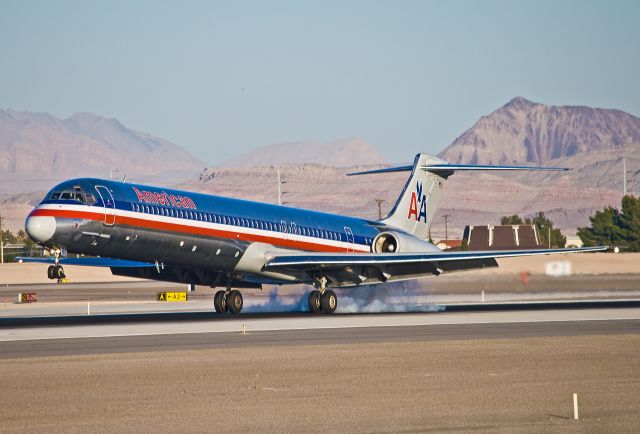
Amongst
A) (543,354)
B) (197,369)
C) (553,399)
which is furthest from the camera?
(543,354)

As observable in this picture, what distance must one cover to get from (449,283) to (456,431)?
125ft

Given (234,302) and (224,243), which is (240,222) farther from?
(234,302)

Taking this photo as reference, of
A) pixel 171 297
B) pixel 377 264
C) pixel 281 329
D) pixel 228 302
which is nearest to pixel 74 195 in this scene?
pixel 281 329

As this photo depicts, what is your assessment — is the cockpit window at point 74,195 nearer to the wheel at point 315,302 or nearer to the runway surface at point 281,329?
the runway surface at point 281,329

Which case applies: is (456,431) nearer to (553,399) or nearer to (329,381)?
(553,399)

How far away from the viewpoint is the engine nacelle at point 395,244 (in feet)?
157

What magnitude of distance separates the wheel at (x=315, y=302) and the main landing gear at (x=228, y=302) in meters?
2.85

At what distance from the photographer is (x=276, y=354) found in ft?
83.9

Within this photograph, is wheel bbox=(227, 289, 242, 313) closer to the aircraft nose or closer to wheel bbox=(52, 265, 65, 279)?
the aircraft nose

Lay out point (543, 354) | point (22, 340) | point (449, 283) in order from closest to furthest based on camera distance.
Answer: point (543, 354) → point (22, 340) → point (449, 283)

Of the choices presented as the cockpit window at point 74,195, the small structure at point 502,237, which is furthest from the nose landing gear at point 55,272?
the small structure at point 502,237

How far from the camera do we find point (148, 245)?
1478 inches

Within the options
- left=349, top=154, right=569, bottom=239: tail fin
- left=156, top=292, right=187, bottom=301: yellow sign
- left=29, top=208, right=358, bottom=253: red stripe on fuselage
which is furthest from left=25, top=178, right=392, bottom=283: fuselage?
left=156, top=292, right=187, bottom=301: yellow sign

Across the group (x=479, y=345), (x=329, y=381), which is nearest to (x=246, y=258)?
(x=479, y=345)
